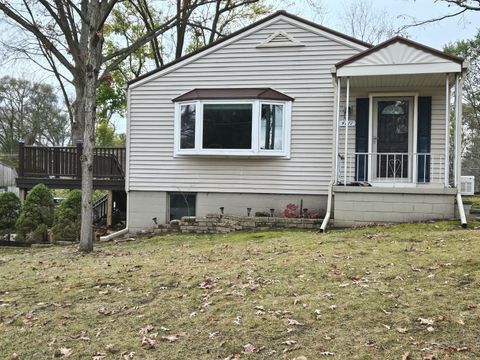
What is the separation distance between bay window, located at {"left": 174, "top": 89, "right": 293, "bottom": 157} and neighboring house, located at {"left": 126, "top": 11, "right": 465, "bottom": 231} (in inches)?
1.0

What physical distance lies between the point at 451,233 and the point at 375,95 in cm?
433

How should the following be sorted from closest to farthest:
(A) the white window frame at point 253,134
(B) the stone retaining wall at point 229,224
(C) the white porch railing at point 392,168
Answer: (B) the stone retaining wall at point 229,224
(C) the white porch railing at point 392,168
(A) the white window frame at point 253,134

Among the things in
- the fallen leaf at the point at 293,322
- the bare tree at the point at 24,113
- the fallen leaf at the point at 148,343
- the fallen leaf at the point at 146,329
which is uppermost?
the bare tree at the point at 24,113

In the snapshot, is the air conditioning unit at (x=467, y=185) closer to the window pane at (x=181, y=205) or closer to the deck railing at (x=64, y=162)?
the window pane at (x=181, y=205)

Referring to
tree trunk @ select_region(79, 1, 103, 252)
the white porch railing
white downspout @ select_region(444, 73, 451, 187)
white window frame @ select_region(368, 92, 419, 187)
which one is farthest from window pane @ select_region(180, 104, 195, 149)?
white downspout @ select_region(444, 73, 451, 187)

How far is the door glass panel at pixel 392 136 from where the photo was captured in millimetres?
10523

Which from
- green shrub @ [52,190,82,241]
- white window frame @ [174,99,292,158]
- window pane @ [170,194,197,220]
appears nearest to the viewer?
white window frame @ [174,99,292,158]

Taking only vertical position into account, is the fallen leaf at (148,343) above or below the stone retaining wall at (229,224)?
below

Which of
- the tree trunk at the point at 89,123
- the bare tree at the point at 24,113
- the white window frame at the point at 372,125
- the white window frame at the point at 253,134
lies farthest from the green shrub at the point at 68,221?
the bare tree at the point at 24,113

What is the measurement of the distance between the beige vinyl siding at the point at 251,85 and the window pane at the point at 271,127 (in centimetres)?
32

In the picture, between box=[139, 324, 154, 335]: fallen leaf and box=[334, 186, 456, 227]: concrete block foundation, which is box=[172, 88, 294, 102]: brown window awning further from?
box=[139, 324, 154, 335]: fallen leaf

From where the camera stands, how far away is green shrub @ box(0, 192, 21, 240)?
1209 centimetres

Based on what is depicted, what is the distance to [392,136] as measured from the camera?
1063 centimetres

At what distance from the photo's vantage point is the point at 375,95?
10.6m
